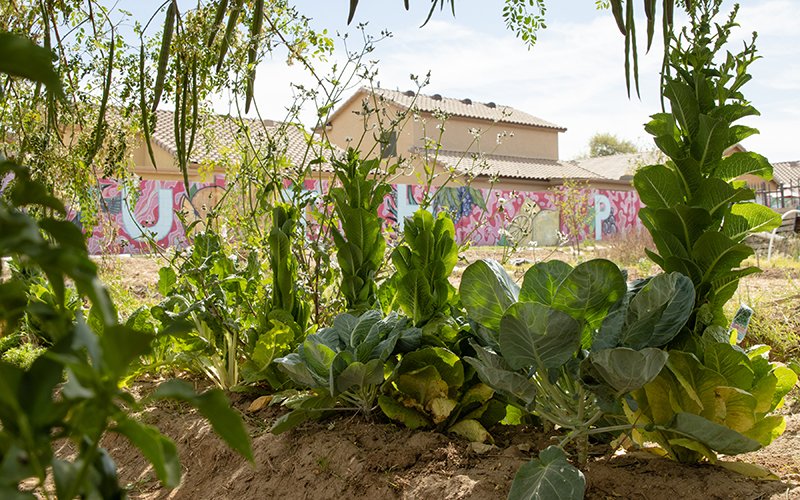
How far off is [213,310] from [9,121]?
103 inches

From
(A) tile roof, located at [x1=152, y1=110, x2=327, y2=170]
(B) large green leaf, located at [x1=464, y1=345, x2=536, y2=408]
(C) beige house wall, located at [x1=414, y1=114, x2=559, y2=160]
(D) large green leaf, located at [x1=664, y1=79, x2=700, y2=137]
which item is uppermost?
(C) beige house wall, located at [x1=414, y1=114, x2=559, y2=160]

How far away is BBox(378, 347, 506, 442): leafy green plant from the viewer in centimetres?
221

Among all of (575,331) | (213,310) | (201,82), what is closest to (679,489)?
(575,331)

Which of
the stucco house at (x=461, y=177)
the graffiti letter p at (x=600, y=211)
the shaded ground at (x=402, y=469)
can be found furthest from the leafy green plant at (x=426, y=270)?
the graffiti letter p at (x=600, y=211)

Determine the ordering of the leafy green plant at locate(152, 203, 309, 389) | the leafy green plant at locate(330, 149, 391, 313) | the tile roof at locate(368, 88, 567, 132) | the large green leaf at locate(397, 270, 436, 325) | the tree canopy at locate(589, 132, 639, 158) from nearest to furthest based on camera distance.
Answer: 1. the large green leaf at locate(397, 270, 436, 325)
2. the leafy green plant at locate(330, 149, 391, 313)
3. the leafy green plant at locate(152, 203, 309, 389)
4. the tile roof at locate(368, 88, 567, 132)
5. the tree canopy at locate(589, 132, 639, 158)

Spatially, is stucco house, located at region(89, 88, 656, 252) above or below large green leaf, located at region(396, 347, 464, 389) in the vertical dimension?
above

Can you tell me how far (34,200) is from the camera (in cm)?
49

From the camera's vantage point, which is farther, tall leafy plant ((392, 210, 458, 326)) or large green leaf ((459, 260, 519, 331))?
tall leafy plant ((392, 210, 458, 326))

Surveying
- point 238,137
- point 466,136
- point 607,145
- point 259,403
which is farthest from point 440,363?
point 607,145

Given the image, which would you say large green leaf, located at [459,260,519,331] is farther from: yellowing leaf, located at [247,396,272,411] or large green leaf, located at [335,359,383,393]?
yellowing leaf, located at [247,396,272,411]

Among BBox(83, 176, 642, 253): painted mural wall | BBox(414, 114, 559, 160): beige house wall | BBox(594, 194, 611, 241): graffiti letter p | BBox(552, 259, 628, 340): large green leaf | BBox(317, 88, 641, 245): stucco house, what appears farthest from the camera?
BBox(594, 194, 611, 241): graffiti letter p

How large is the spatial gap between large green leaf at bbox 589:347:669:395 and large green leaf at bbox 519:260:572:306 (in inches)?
11.4

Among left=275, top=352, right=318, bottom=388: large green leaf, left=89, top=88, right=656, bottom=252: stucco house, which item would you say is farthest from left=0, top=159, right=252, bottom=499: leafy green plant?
left=89, top=88, right=656, bottom=252: stucco house

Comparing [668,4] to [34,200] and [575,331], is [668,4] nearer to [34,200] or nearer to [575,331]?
[575,331]
